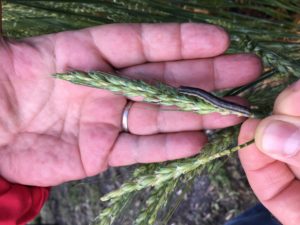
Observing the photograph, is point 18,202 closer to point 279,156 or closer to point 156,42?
point 156,42

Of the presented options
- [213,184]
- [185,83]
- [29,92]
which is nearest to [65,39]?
[29,92]

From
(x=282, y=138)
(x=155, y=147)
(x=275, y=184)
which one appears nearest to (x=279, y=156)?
(x=282, y=138)

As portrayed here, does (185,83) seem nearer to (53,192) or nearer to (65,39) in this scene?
(65,39)

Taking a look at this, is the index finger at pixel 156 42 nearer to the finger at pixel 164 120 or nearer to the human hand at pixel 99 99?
the human hand at pixel 99 99

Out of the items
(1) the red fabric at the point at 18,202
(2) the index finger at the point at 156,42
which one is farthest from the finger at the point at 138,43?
(1) the red fabric at the point at 18,202

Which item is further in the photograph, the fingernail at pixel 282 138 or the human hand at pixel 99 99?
the human hand at pixel 99 99
